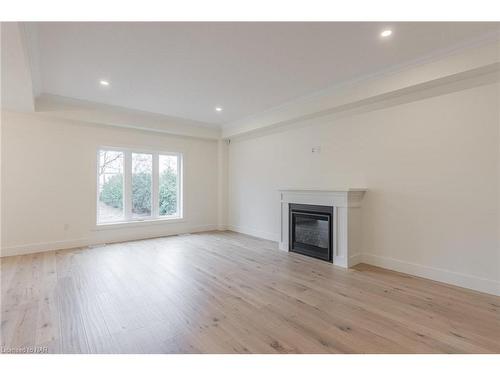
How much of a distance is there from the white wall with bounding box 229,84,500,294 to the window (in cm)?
357

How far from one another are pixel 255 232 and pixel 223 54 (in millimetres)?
4035

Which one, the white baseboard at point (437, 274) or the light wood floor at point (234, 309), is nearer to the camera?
the light wood floor at point (234, 309)

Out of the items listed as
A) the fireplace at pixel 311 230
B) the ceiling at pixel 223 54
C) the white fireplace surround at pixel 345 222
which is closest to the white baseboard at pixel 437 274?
the white fireplace surround at pixel 345 222

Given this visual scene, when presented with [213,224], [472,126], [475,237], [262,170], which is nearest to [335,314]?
[475,237]

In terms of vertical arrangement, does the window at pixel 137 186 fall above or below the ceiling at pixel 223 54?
below

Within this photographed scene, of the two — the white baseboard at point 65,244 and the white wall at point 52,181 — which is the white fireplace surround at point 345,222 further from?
the white wall at point 52,181

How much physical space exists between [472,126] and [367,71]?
1.41 m

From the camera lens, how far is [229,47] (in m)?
2.73

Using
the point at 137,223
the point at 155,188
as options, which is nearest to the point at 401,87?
the point at 155,188

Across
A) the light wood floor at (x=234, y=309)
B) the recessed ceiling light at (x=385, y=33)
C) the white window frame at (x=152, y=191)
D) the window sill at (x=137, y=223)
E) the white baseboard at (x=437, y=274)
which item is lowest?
the light wood floor at (x=234, y=309)

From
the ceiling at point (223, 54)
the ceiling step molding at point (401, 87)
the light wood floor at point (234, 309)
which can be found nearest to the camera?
the light wood floor at point (234, 309)

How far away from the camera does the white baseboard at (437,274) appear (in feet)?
8.92
